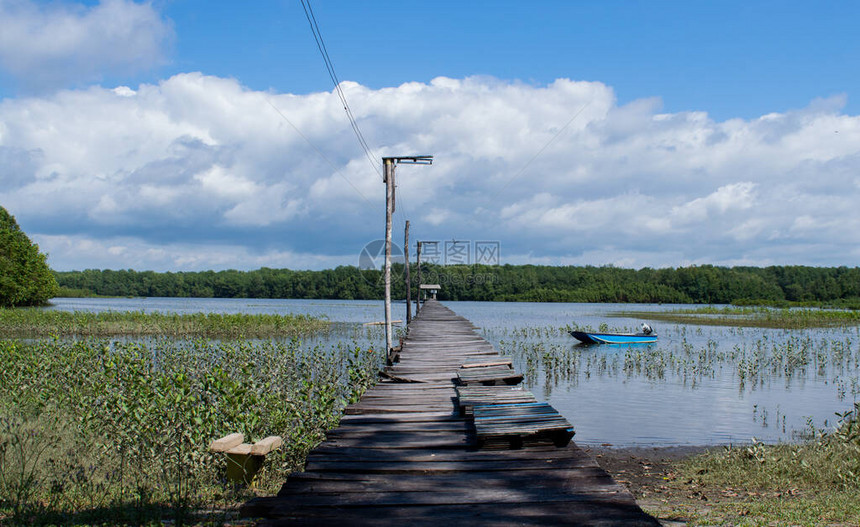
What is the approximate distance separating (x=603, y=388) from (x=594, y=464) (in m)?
13.2

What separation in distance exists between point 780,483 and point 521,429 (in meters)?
4.52

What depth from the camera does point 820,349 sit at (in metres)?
25.2

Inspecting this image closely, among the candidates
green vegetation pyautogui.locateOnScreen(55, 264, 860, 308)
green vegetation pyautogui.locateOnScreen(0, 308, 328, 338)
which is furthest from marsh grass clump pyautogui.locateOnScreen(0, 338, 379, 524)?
green vegetation pyautogui.locateOnScreen(55, 264, 860, 308)

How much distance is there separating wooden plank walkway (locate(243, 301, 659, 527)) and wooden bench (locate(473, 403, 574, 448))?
96 millimetres

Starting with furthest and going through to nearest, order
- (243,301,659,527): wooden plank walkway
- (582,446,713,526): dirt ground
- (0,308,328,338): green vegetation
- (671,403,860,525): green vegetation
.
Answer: (0,308,328,338): green vegetation
(582,446,713,526): dirt ground
(671,403,860,525): green vegetation
(243,301,659,527): wooden plank walkway

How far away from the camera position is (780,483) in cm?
791

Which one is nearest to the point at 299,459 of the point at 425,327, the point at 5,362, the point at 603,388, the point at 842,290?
the point at 5,362

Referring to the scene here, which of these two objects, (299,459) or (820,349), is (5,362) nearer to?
(299,459)

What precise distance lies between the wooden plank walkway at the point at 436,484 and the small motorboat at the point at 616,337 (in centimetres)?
2310

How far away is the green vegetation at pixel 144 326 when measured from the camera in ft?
99.8

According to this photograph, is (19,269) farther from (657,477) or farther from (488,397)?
(657,477)

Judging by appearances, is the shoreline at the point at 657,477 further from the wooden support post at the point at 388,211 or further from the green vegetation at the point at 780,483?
the wooden support post at the point at 388,211

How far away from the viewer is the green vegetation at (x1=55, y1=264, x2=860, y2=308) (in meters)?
89.2

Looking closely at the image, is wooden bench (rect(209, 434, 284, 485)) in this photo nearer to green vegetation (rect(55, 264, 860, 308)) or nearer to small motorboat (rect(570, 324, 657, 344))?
small motorboat (rect(570, 324, 657, 344))
